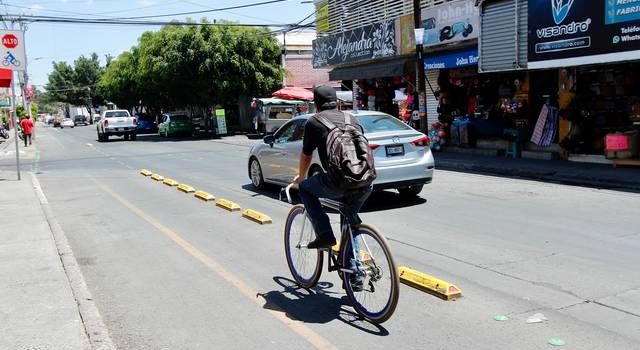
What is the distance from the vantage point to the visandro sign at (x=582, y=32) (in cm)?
1291

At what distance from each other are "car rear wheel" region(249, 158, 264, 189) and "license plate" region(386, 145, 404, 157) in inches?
145

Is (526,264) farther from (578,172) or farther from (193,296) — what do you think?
(578,172)

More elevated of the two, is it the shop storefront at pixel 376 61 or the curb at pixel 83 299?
the shop storefront at pixel 376 61

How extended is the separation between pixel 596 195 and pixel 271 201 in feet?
19.4

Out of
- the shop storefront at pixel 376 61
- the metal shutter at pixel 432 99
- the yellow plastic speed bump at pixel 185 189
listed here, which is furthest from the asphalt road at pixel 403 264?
the shop storefront at pixel 376 61

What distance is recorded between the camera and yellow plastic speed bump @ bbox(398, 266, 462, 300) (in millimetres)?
5320

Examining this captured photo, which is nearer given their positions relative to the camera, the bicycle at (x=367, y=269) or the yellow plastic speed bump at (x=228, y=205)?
the bicycle at (x=367, y=269)

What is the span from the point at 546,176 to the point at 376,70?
404 inches

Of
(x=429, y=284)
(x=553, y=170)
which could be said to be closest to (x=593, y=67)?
(x=553, y=170)

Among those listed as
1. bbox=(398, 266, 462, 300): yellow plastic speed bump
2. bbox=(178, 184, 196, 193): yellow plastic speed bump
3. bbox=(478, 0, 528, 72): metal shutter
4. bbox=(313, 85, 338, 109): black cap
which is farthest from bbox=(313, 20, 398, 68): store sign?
bbox=(313, 85, 338, 109): black cap

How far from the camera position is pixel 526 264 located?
632 centimetres

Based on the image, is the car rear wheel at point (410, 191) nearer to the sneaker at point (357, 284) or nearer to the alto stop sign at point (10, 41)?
the sneaker at point (357, 284)

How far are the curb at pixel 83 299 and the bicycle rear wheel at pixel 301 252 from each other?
1835 millimetres

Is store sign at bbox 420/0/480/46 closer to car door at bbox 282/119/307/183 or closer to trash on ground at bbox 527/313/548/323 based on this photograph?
car door at bbox 282/119/307/183
